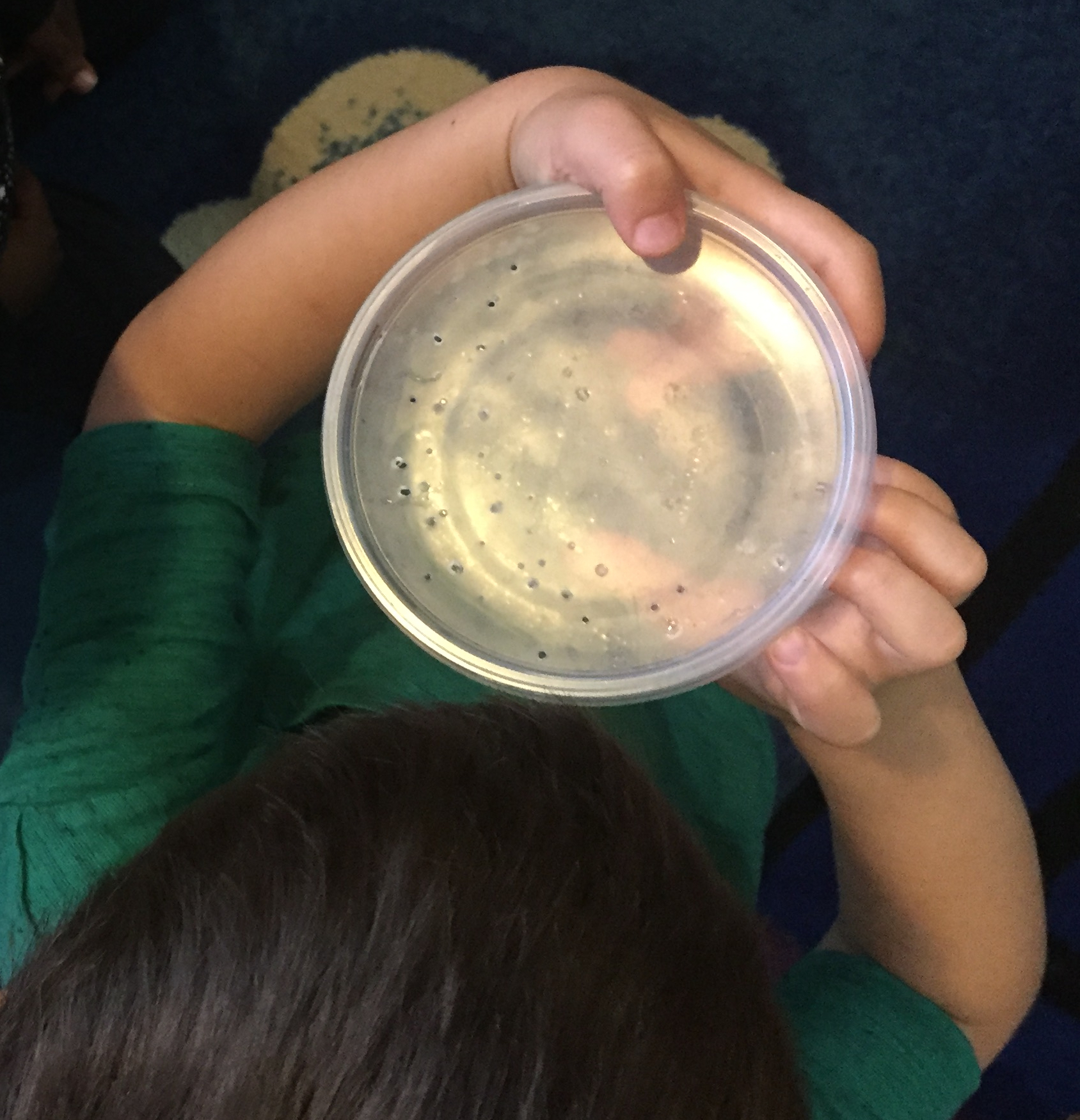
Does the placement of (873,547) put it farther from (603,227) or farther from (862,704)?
(603,227)

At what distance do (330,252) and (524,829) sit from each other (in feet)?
1.08

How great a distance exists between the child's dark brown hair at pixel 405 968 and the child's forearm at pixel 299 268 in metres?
0.25

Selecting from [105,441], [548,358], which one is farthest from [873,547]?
[105,441]

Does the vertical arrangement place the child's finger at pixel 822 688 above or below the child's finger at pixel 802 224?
below

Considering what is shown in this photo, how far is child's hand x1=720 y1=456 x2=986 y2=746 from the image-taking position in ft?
1.25

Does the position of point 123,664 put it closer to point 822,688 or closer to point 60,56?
point 822,688

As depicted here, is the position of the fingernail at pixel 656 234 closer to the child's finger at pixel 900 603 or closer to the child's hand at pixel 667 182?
the child's hand at pixel 667 182

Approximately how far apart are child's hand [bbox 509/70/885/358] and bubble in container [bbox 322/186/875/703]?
0.07 ft

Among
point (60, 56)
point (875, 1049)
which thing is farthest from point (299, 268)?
point (875, 1049)

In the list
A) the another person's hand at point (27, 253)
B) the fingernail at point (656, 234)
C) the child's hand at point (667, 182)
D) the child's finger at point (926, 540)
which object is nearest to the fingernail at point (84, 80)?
the another person's hand at point (27, 253)

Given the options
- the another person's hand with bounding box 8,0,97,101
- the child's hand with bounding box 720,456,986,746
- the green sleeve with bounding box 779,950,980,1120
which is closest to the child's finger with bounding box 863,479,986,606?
the child's hand with bounding box 720,456,986,746

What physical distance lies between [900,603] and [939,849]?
0.20 metres

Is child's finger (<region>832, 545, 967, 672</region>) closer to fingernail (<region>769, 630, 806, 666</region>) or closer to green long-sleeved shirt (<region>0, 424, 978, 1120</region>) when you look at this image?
fingernail (<region>769, 630, 806, 666</region>)

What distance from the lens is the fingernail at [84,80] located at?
29.8 inches
